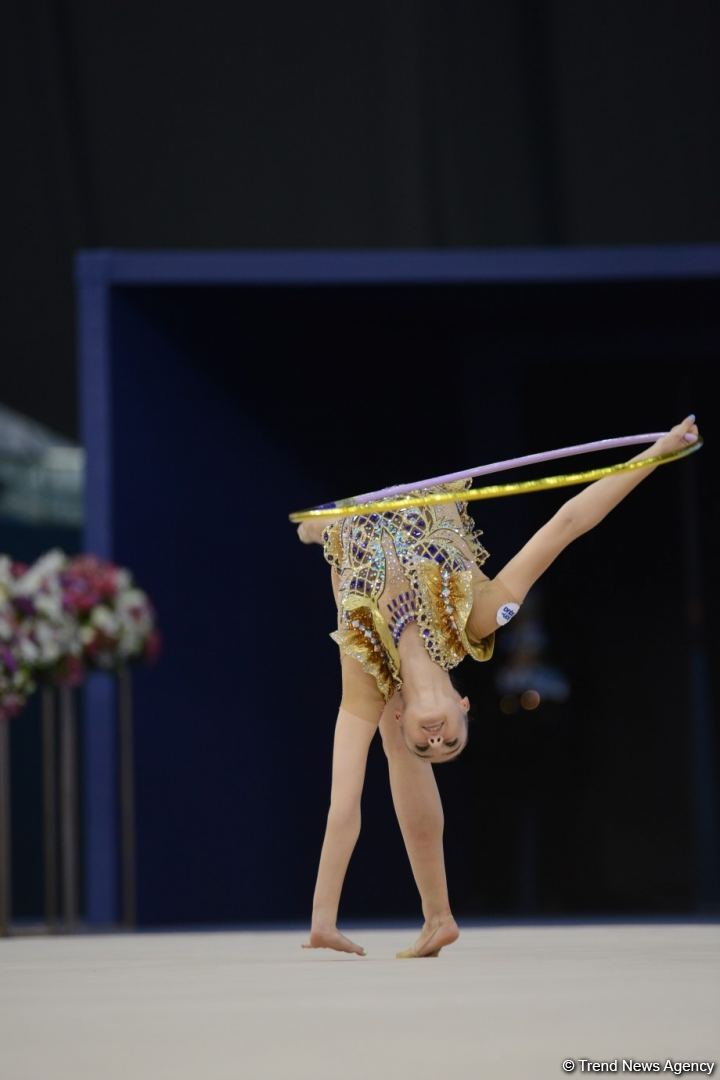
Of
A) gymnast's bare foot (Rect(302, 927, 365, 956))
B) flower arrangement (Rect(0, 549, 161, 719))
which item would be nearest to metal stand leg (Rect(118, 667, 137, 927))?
flower arrangement (Rect(0, 549, 161, 719))

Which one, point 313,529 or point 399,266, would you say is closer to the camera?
point 313,529

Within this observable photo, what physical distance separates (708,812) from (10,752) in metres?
2.69

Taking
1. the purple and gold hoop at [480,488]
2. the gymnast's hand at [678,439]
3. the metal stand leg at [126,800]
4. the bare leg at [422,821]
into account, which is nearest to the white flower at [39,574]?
the metal stand leg at [126,800]

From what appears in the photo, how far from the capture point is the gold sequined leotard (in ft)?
9.39

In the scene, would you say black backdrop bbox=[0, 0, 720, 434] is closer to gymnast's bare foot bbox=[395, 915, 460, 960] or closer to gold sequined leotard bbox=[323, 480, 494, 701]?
gold sequined leotard bbox=[323, 480, 494, 701]

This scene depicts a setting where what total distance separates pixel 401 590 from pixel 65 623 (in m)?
1.94

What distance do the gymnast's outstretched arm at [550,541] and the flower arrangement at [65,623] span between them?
1.95 m

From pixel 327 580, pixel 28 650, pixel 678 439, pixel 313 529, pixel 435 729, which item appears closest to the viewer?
pixel 435 729

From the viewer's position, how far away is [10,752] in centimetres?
696

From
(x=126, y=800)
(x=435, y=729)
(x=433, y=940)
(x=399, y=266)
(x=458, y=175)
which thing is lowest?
(x=433, y=940)

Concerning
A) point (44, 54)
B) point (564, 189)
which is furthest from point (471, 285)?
point (44, 54)

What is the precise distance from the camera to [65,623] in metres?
4.64

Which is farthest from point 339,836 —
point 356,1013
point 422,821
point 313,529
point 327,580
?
point 327,580

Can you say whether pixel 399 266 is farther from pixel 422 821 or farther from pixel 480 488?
pixel 422 821
